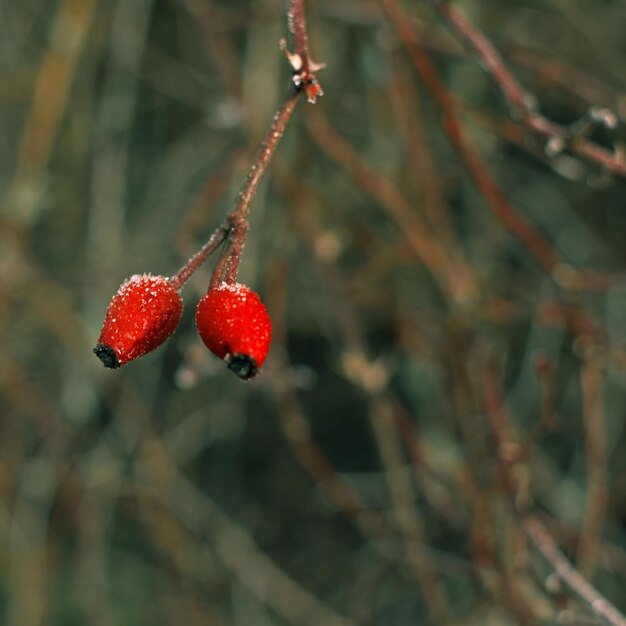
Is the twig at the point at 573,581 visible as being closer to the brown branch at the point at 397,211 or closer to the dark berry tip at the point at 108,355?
the brown branch at the point at 397,211

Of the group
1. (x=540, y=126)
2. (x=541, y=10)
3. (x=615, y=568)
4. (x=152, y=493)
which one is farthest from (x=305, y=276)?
(x=540, y=126)

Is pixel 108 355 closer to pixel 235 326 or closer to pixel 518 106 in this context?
pixel 235 326

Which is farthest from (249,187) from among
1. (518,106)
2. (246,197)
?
(518,106)

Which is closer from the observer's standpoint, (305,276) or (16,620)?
(16,620)

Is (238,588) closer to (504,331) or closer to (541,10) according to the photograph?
(504,331)

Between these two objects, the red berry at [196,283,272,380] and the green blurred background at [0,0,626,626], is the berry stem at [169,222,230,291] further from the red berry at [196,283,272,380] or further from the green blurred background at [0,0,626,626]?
the green blurred background at [0,0,626,626]
